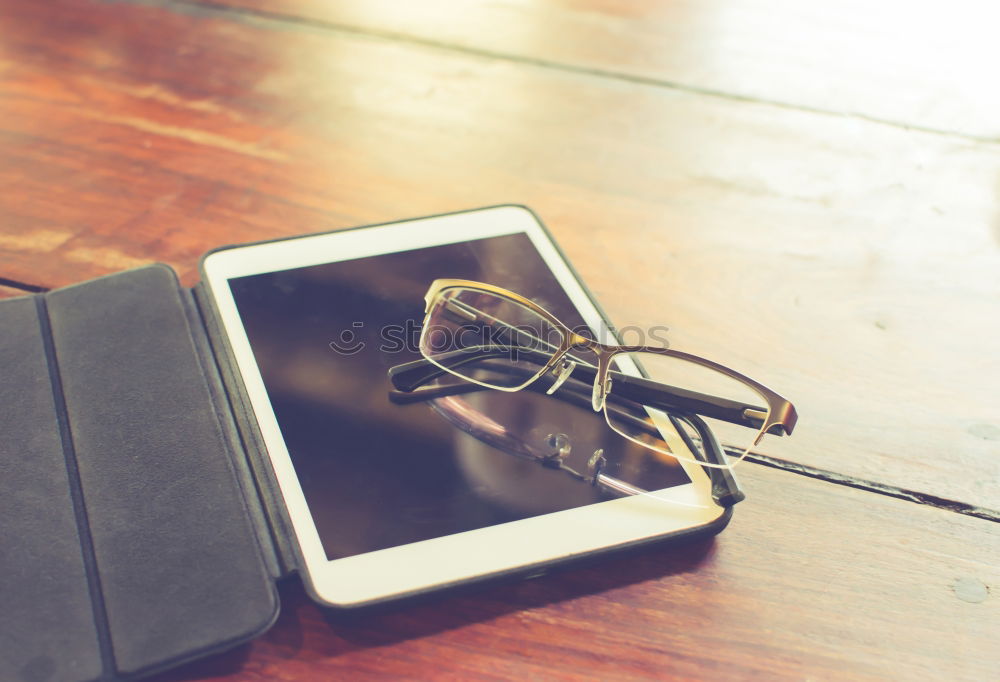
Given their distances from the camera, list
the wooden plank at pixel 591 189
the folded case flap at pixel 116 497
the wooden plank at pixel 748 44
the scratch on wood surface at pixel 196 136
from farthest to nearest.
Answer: the wooden plank at pixel 748 44, the scratch on wood surface at pixel 196 136, the wooden plank at pixel 591 189, the folded case flap at pixel 116 497

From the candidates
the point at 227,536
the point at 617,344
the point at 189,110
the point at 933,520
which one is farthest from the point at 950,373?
the point at 189,110

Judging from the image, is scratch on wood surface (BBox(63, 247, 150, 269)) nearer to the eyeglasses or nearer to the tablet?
the tablet

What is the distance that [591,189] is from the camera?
0.75 metres

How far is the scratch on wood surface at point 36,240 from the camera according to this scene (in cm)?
65

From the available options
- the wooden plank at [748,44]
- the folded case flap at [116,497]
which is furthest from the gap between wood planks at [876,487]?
the wooden plank at [748,44]

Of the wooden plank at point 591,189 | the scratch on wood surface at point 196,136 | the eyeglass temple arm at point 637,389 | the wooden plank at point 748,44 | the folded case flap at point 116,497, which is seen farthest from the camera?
the wooden plank at point 748,44

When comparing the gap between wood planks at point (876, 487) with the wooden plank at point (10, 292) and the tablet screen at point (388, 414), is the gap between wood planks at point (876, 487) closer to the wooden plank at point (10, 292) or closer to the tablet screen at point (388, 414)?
the tablet screen at point (388, 414)

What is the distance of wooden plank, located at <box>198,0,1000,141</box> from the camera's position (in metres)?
0.88

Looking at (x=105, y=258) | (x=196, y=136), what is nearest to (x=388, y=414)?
(x=105, y=258)

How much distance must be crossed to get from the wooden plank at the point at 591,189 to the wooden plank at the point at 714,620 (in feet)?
0.21

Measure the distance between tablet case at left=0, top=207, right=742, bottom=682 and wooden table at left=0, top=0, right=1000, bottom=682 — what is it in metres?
0.04

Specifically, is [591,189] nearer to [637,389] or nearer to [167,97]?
[637,389]

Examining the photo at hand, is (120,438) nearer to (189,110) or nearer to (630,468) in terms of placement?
(630,468)

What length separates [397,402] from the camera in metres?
0.53
